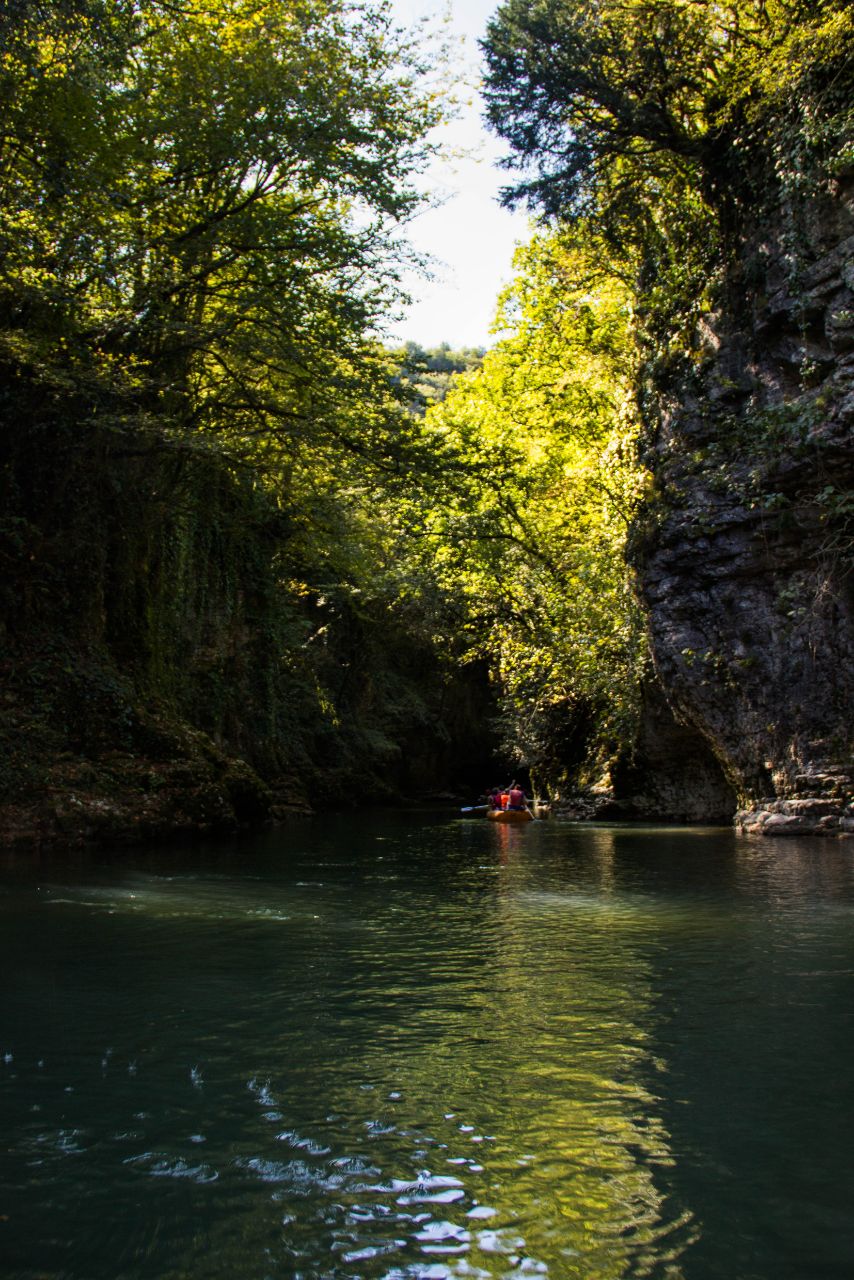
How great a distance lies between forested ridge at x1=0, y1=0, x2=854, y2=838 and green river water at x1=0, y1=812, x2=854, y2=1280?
25.0 ft

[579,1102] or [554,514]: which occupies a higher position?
[554,514]

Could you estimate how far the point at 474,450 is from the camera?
50.7 ft

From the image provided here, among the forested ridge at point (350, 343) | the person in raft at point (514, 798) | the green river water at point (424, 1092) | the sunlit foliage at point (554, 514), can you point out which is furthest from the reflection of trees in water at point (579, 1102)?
the person in raft at point (514, 798)

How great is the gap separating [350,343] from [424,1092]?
13.0m

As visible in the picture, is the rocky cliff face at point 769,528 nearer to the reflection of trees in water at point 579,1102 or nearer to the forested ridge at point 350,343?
the forested ridge at point 350,343

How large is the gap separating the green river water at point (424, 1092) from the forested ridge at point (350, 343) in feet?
25.0

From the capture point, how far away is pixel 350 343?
15141 millimetres

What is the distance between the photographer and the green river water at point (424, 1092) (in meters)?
2.70

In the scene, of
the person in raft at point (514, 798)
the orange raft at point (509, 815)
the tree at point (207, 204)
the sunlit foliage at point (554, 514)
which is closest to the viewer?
the tree at point (207, 204)

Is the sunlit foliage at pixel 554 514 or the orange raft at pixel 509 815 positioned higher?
the sunlit foliage at pixel 554 514

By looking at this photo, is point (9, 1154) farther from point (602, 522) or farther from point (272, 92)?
point (602, 522)

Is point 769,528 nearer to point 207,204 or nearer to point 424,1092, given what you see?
point 207,204

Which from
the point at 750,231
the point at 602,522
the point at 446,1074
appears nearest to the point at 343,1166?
the point at 446,1074

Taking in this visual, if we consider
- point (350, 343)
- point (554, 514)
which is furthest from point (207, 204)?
point (554, 514)
